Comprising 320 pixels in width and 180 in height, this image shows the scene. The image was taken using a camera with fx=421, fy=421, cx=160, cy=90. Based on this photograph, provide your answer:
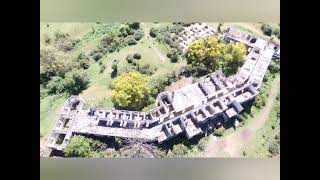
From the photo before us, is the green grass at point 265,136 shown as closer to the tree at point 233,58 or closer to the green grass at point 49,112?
the tree at point 233,58

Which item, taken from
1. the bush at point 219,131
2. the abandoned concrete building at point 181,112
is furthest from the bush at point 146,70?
the bush at point 219,131

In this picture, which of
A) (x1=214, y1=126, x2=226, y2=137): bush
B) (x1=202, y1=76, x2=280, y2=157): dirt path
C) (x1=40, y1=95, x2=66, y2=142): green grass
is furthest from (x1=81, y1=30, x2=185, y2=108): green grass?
(x1=202, y1=76, x2=280, y2=157): dirt path

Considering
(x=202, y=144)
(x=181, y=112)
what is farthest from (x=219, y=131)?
(x=181, y=112)
